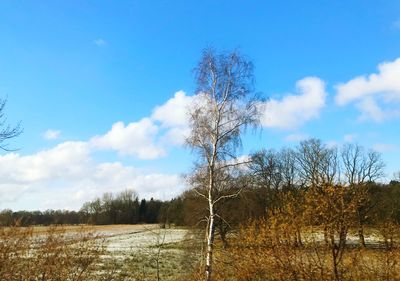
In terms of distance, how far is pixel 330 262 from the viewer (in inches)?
454

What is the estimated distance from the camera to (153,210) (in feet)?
341

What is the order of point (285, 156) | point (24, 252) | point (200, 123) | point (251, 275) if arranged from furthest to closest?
point (285, 156) → point (200, 123) → point (251, 275) → point (24, 252)

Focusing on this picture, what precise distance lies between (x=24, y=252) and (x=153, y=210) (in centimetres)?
9417

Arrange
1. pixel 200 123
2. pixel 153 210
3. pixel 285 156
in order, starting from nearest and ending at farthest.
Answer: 1. pixel 200 123
2. pixel 285 156
3. pixel 153 210

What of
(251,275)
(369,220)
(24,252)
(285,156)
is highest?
(285,156)

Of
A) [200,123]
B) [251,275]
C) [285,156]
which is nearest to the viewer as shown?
[251,275]

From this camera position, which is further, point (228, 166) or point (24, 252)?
point (228, 166)

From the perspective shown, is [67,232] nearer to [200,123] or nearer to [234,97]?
[200,123]

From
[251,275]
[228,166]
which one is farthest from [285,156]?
[251,275]

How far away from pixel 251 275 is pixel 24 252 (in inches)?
250

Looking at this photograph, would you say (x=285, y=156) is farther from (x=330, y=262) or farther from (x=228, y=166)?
(x=330, y=262)

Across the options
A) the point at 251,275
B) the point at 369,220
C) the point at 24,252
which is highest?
the point at 369,220

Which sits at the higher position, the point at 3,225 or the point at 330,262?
the point at 3,225

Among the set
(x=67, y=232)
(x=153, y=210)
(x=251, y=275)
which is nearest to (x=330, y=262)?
(x=251, y=275)
